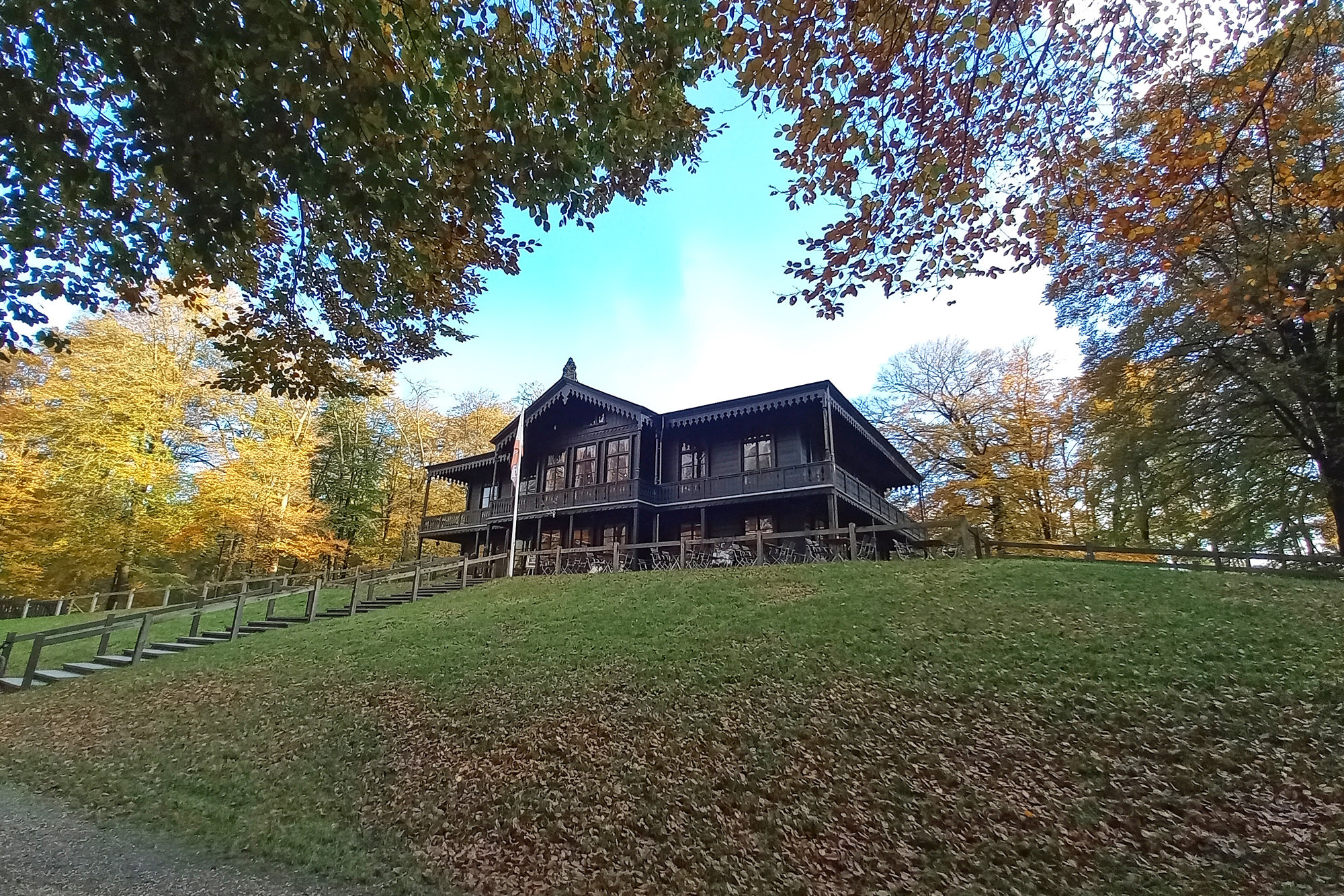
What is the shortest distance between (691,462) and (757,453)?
309cm

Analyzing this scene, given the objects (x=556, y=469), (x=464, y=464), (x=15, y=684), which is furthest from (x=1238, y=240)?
(x=464, y=464)

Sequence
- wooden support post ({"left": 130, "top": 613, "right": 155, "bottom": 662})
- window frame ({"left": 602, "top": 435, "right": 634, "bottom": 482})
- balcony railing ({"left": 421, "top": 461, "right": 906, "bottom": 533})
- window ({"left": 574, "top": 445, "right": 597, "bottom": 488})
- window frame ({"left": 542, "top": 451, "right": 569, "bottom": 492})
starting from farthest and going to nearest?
window frame ({"left": 542, "top": 451, "right": 569, "bottom": 492}) < window ({"left": 574, "top": 445, "right": 597, "bottom": 488}) < window frame ({"left": 602, "top": 435, "right": 634, "bottom": 482}) < balcony railing ({"left": 421, "top": 461, "right": 906, "bottom": 533}) < wooden support post ({"left": 130, "top": 613, "right": 155, "bottom": 662})

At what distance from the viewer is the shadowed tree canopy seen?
14.6 feet

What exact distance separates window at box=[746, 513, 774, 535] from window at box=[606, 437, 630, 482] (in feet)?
19.5

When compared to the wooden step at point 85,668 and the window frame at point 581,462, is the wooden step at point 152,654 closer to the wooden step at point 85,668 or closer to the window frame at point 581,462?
the wooden step at point 85,668

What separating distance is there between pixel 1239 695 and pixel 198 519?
1353 inches

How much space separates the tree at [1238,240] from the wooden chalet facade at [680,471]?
9175 mm

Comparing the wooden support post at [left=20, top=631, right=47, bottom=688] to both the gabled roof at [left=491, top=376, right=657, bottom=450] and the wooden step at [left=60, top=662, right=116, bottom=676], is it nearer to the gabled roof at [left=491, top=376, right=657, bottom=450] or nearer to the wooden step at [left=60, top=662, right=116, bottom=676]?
the wooden step at [left=60, top=662, right=116, bottom=676]

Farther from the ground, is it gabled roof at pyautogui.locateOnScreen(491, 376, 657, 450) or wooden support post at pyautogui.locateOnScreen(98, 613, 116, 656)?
gabled roof at pyautogui.locateOnScreen(491, 376, 657, 450)

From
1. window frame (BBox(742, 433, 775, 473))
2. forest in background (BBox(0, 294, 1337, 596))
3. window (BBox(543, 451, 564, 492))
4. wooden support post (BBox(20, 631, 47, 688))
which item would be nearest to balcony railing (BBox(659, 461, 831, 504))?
window frame (BBox(742, 433, 775, 473))

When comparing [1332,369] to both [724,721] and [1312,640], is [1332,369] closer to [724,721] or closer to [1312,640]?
[1312,640]

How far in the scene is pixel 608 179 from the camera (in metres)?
7.46

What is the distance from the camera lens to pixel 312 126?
4.71 m

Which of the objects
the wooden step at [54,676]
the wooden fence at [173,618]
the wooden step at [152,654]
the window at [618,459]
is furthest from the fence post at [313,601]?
the window at [618,459]
